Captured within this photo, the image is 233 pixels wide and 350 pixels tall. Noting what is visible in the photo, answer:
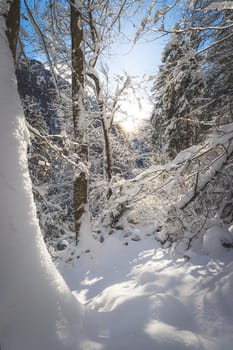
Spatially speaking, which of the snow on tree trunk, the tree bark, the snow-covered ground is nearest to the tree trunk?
the snow-covered ground

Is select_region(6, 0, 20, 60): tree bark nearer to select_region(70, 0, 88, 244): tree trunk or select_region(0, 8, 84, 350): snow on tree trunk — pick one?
select_region(0, 8, 84, 350): snow on tree trunk

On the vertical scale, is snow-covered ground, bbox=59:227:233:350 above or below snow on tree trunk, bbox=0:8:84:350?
below

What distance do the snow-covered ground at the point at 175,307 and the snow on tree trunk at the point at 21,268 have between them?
250mm

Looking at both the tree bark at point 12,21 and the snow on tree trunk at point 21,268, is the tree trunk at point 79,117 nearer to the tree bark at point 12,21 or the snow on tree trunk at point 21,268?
the tree bark at point 12,21

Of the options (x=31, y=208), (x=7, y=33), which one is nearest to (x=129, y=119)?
(x=7, y=33)

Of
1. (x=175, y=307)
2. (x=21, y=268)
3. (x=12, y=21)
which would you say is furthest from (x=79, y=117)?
(x=175, y=307)

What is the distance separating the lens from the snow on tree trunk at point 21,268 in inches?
51.0

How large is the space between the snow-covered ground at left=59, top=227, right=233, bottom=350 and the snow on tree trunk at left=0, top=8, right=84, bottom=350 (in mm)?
250

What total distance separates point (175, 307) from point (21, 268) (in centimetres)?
137

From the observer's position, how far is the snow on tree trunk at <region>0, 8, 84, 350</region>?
130 cm

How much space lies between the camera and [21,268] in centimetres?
145

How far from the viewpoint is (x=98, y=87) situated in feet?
29.4

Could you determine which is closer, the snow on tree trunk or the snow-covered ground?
the snow on tree trunk

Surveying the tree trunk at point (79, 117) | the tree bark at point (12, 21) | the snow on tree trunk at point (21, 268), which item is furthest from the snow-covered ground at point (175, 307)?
the tree bark at point (12, 21)
